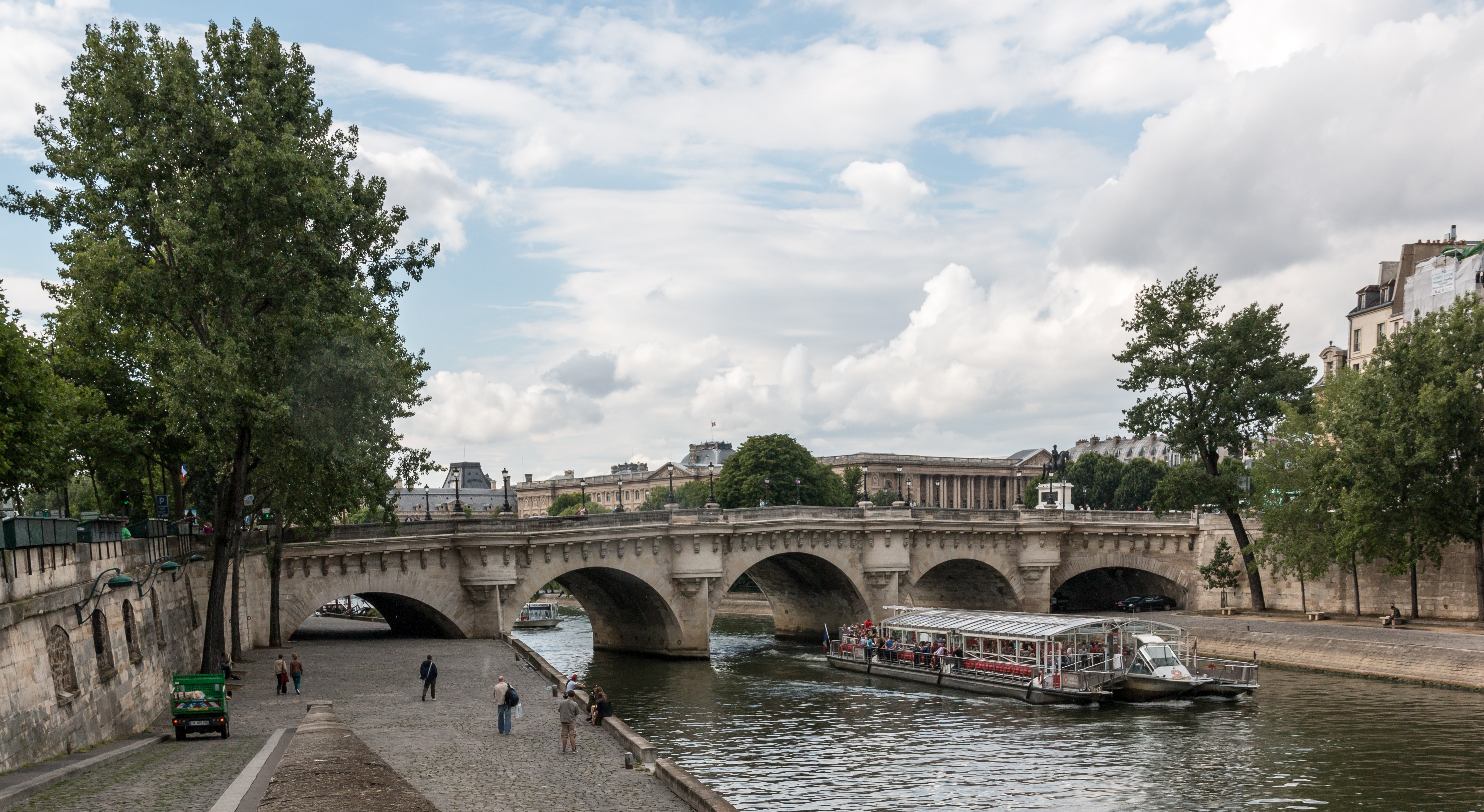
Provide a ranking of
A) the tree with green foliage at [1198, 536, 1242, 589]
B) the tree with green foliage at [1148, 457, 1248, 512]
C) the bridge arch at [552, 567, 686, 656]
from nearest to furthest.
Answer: the bridge arch at [552, 567, 686, 656]
the tree with green foliage at [1148, 457, 1248, 512]
the tree with green foliage at [1198, 536, 1242, 589]

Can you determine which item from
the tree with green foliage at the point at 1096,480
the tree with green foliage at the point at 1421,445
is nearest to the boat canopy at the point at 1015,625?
the tree with green foliage at the point at 1421,445

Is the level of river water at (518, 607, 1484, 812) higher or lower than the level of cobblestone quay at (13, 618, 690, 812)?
lower

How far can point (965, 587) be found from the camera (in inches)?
3147

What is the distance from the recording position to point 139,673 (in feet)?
106

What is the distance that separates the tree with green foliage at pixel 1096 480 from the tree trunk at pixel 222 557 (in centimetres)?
10805

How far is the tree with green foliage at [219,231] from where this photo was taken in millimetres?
36562

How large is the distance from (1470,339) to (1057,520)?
87.1 feet

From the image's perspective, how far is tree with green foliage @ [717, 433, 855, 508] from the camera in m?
113

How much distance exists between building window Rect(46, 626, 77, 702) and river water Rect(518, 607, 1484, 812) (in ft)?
48.5

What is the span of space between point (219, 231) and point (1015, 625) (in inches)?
1347

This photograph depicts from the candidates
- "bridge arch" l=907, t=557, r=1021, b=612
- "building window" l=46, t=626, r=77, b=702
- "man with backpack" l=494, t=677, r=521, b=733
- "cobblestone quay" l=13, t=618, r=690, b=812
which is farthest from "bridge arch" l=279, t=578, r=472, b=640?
"bridge arch" l=907, t=557, r=1021, b=612

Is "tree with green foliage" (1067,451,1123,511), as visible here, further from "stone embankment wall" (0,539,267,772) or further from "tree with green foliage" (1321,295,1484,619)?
"stone embankment wall" (0,539,267,772)

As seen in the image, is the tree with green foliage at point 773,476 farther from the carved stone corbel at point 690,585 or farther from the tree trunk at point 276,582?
the tree trunk at point 276,582

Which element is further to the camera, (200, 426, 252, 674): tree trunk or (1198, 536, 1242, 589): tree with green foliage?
(1198, 536, 1242, 589): tree with green foliage
